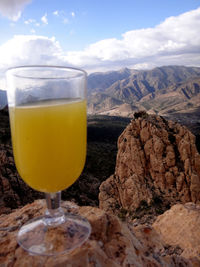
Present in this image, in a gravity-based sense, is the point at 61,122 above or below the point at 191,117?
above

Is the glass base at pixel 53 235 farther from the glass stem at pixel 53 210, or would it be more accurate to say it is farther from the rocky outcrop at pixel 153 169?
the rocky outcrop at pixel 153 169

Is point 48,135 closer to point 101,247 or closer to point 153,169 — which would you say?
point 101,247

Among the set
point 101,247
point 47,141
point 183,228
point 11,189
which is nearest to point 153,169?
point 11,189

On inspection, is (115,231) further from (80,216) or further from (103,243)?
(80,216)

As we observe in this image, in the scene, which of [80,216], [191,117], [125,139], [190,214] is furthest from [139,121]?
[191,117]

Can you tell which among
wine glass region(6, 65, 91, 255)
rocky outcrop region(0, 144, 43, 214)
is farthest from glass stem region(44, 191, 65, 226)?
rocky outcrop region(0, 144, 43, 214)

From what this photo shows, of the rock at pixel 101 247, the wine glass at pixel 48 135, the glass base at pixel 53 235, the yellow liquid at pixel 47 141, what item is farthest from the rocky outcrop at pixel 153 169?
the yellow liquid at pixel 47 141

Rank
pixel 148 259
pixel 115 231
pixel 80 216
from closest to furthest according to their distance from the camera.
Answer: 1. pixel 148 259
2. pixel 115 231
3. pixel 80 216

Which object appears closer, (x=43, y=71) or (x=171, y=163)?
(x=43, y=71)
